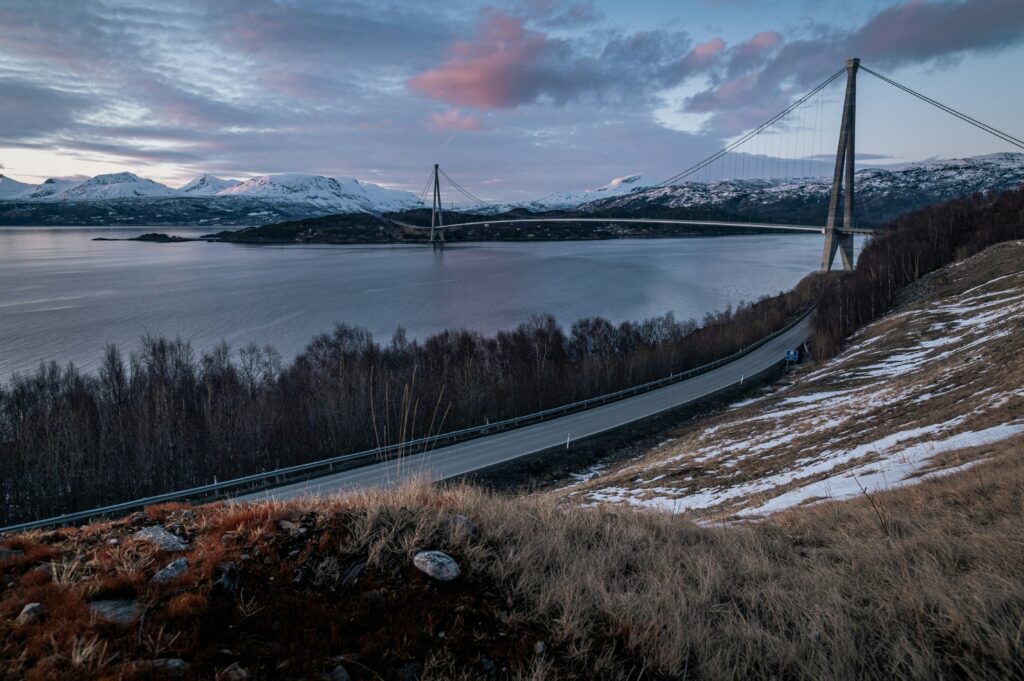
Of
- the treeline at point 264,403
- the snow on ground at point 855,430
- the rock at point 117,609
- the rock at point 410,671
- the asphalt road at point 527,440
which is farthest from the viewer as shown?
the treeline at point 264,403

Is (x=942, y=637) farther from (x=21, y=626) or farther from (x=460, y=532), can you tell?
(x=21, y=626)

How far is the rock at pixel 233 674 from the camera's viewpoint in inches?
95.7

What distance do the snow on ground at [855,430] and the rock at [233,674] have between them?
7653 millimetres

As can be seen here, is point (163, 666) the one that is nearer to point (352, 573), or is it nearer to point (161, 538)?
point (352, 573)

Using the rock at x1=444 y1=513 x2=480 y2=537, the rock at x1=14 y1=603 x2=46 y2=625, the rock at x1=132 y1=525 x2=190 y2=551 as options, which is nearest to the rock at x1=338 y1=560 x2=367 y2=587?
the rock at x1=444 y1=513 x2=480 y2=537

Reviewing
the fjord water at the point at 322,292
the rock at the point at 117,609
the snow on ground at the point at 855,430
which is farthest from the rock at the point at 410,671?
the fjord water at the point at 322,292

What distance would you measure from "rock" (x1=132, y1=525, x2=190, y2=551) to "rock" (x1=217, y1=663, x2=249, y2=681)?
1.53 metres

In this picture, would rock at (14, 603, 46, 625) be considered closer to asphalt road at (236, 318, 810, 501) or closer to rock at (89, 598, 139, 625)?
rock at (89, 598, 139, 625)

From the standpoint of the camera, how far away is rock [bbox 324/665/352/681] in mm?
2531

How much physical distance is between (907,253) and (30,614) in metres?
64.4

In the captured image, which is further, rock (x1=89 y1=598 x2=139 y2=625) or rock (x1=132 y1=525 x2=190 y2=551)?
rock (x1=132 y1=525 x2=190 y2=551)

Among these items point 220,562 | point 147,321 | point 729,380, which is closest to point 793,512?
point 220,562

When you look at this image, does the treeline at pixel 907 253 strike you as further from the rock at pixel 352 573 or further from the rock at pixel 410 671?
the rock at pixel 410 671

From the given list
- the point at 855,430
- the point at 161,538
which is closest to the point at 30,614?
the point at 161,538
